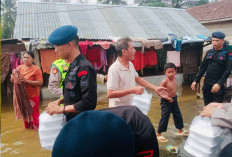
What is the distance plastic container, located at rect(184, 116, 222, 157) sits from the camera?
1656 mm

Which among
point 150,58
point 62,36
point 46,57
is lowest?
point 150,58

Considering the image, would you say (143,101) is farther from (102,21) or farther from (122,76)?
(102,21)

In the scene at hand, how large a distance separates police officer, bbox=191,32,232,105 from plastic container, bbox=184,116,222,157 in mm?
2088

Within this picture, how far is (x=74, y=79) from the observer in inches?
68.7

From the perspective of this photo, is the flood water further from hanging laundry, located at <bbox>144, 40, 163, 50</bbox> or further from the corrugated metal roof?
the corrugated metal roof

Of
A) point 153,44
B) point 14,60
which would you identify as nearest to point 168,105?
point 153,44

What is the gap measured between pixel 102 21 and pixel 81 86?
23.6 feet

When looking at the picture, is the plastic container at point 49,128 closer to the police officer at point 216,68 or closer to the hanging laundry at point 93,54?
the police officer at point 216,68

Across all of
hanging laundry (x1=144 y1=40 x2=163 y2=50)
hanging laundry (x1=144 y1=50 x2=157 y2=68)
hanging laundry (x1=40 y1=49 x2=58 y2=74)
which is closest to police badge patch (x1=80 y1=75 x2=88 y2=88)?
hanging laundry (x1=40 y1=49 x2=58 y2=74)

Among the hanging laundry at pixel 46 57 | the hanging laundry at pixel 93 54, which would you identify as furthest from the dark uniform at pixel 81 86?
the hanging laundry at pixel 93 54

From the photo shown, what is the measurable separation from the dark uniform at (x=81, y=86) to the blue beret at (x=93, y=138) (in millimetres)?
966

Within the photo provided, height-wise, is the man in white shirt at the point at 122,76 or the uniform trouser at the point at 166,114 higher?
the man in white shirt at the point at 122,76

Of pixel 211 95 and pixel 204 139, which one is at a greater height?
pixel 204 139

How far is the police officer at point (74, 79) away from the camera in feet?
5.49
